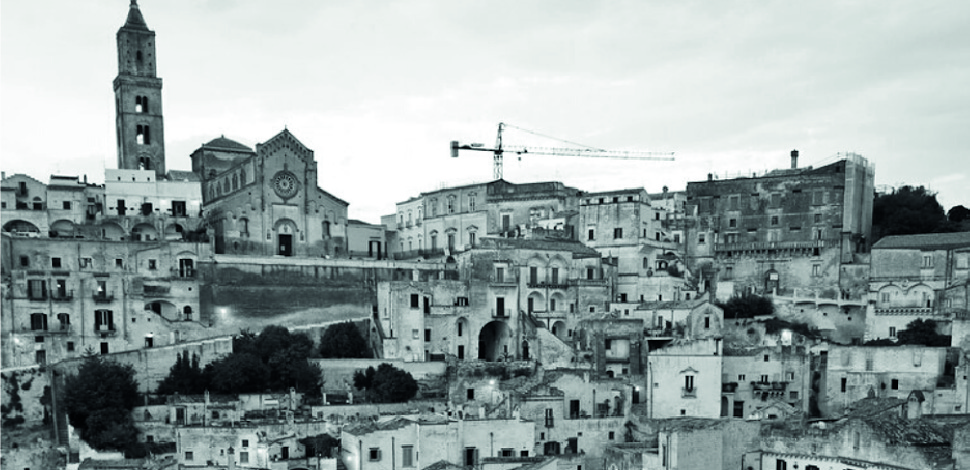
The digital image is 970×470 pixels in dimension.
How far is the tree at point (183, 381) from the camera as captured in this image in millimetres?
37125

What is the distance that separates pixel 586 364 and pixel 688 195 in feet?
54.4

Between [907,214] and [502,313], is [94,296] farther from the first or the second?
[907,214]

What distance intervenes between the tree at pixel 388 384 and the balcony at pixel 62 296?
13.9m

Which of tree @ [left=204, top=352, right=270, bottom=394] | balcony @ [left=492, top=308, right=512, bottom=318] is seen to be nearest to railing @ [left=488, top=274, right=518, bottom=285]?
balcony @ [left=492, top=308, right=512, bottom=318]

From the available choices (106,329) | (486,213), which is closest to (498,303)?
(486,213)

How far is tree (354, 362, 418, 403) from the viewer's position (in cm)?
3744

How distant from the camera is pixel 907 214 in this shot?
167 feet

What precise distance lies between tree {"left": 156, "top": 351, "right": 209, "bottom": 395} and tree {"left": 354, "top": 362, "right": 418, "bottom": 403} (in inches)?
263

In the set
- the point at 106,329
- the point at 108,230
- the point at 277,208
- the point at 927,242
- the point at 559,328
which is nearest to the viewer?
the point at 106,329

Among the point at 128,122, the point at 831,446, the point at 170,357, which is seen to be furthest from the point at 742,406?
the point at 128,122

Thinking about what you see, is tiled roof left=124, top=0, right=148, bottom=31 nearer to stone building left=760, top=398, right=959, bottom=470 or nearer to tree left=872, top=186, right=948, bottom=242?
stone building left=760, top=398, right=959, bottom=470

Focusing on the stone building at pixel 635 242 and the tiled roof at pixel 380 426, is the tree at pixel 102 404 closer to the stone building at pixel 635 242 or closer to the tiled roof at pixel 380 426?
the tiled roof at pixel 380 426

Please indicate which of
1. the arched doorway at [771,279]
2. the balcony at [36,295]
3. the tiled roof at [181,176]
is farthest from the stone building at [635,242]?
the balcony at [36,295]

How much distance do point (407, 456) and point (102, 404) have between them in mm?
12841
